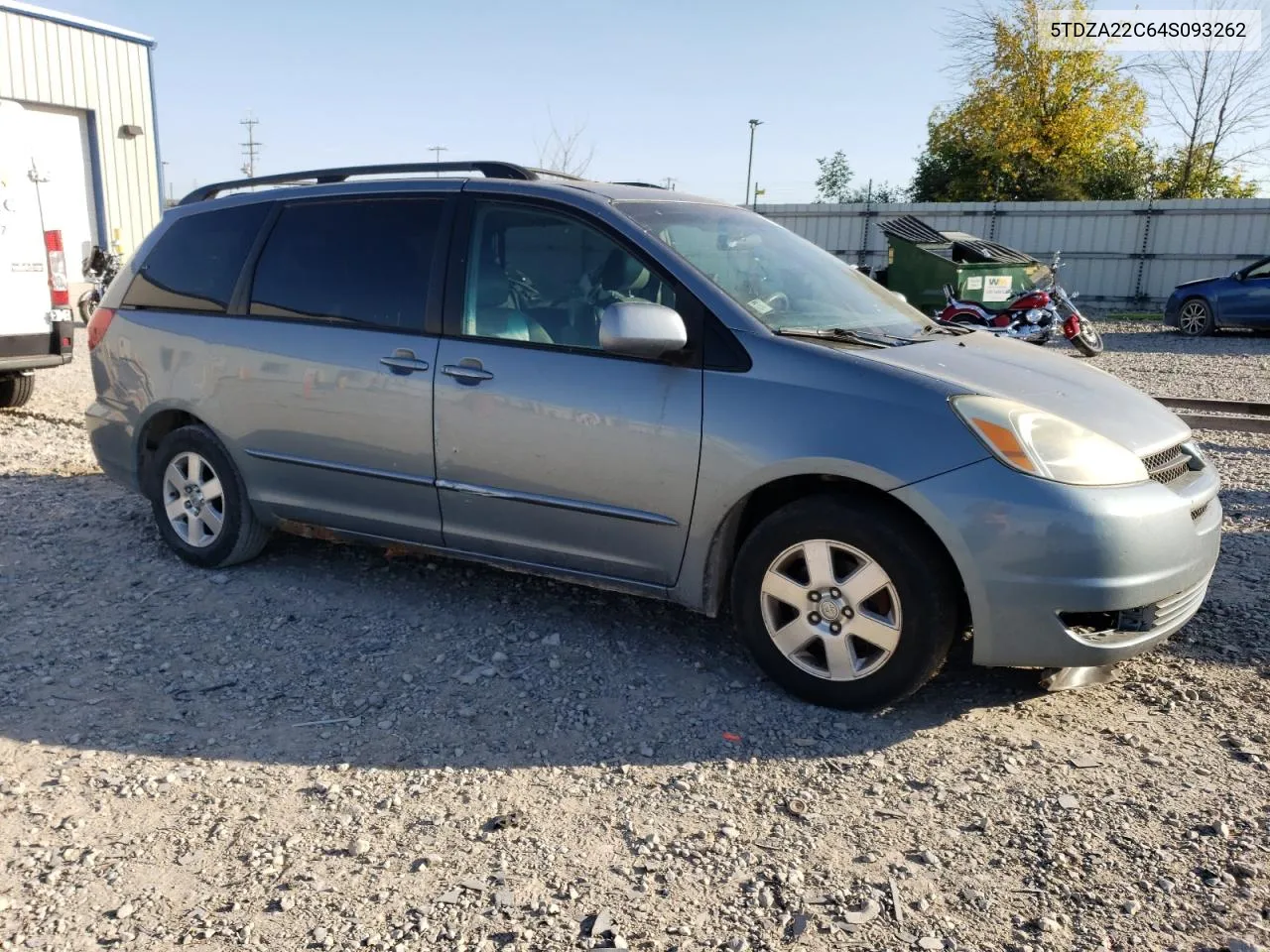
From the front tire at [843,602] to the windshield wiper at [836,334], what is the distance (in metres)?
Result: 0.60

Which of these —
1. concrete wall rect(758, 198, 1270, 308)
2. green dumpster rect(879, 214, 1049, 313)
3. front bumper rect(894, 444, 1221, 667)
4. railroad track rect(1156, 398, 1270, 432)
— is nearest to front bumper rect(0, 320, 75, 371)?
front bumper rect(894, 444, 1221, 667)

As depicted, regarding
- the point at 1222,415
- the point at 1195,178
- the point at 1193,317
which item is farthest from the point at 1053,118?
the point at 1222,415

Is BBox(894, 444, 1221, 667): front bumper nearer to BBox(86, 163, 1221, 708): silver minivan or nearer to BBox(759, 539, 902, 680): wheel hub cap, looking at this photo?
BBox(86, 163, 1221, 708): silver minivan

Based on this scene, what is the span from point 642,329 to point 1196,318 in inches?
649

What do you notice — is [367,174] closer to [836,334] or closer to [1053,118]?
[836,334]

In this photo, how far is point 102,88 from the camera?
20.3m

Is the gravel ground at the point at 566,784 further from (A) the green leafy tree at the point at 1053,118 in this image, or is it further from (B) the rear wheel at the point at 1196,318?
(A) the green leafy tree at the point at 1053,118

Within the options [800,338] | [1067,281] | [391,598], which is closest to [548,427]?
[800,338]

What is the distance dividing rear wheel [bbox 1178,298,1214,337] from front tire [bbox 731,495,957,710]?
53.0ft

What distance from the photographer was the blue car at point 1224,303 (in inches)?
641

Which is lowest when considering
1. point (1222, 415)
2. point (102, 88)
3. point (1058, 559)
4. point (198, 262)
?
point (1222, 415)

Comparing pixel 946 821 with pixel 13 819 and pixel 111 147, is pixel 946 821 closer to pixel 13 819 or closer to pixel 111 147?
pixel 13 819

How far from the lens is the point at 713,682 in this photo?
376 cm

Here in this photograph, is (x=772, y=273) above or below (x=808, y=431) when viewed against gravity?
above
